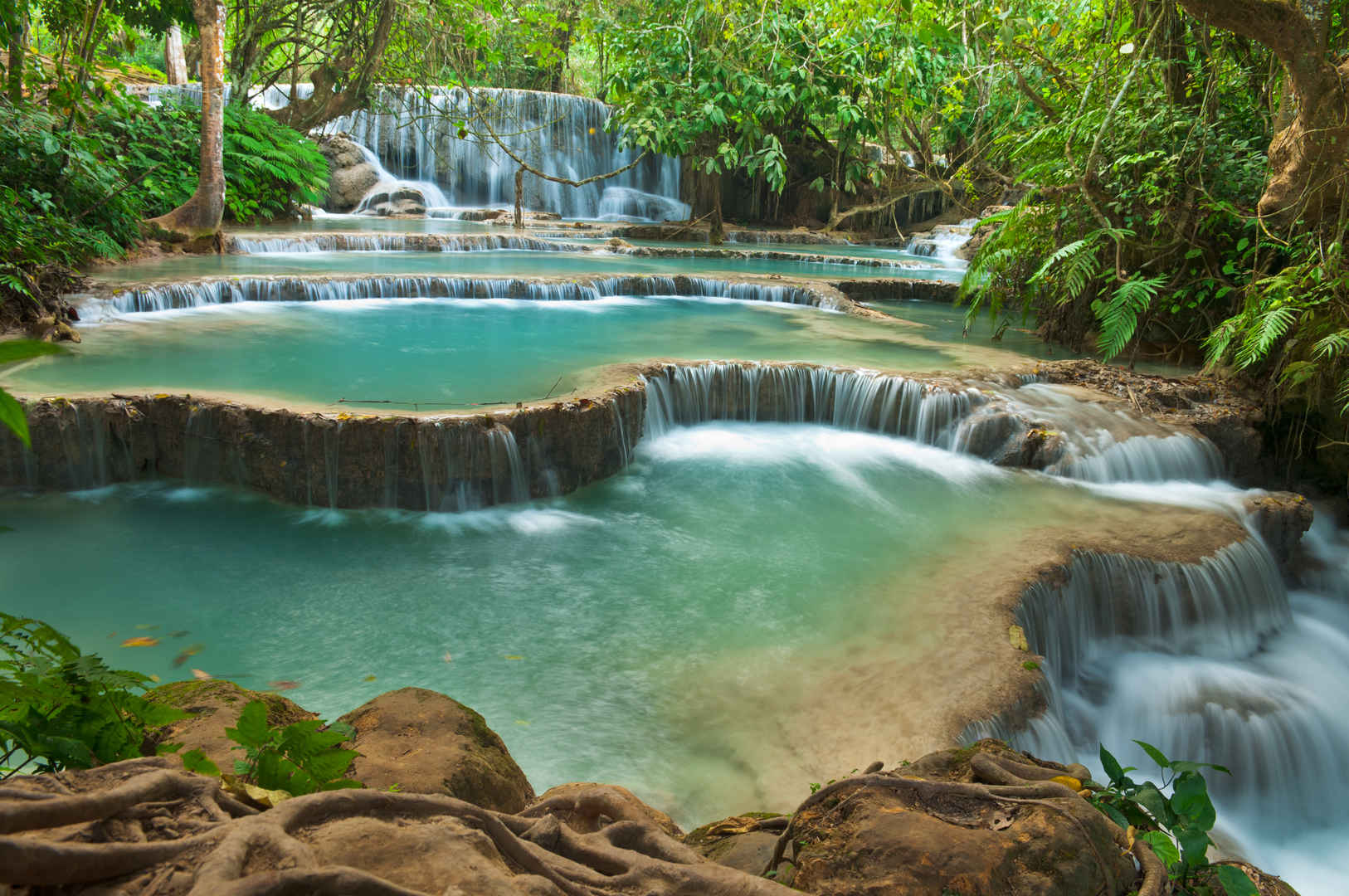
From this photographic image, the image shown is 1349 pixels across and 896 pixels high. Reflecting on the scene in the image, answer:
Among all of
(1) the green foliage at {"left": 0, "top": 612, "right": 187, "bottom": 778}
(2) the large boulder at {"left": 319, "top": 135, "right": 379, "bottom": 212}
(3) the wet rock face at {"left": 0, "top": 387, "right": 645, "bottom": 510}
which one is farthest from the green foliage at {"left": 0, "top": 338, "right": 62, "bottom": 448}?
(2) the large boulder at {"left": 319, "top": 135, "right": 379, "bottom": 212}

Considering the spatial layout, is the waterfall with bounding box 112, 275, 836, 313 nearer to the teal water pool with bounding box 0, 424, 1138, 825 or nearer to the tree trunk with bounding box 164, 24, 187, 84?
the teal water pool with bounding box 0, 424, 1138, 825

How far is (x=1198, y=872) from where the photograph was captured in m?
1.96

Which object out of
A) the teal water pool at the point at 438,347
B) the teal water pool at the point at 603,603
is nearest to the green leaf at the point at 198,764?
the teal water pool at the point at 603,603

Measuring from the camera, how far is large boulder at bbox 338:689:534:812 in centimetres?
223

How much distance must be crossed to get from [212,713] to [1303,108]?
311 inches

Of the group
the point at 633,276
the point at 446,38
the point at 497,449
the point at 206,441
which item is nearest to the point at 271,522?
the point at 206,441

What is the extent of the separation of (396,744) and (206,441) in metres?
4.22

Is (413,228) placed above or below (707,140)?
below

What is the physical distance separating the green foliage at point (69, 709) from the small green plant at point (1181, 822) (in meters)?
2.23

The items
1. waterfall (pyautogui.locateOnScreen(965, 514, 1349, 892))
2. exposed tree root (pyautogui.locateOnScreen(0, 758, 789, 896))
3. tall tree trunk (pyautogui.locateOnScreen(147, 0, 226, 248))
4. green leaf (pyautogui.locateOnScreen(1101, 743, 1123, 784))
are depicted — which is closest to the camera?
exposed tree root (pyautogui.locateOnScreen(0, 758, 789, 896))

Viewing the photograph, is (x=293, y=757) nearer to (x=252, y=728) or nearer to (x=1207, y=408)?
(x=252, y=728)

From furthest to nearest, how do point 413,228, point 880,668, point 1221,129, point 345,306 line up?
1. point 413,228
2. point 345,306
3. point 1221,129
4. point 880,668

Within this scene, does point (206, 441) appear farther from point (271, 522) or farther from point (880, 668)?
point (880, 668)

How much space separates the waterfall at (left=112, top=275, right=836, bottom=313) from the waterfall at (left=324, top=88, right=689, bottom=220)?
1047 cm
